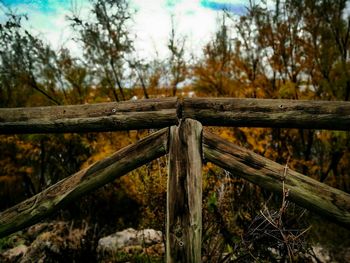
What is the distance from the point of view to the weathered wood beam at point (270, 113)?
186 cm

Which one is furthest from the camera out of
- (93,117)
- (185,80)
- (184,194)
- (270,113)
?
(185,80)

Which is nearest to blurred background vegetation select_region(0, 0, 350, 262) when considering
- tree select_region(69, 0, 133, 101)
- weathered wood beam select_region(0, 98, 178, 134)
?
tree select_region(69, 0, 133, 101)

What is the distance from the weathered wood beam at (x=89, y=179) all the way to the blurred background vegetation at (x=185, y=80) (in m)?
6.48

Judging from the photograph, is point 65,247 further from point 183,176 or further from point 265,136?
point 265,136

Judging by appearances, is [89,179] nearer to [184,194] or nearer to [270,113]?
[184,194]

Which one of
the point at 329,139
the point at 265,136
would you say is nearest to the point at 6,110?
the point at 265,136

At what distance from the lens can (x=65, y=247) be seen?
4.75 metres

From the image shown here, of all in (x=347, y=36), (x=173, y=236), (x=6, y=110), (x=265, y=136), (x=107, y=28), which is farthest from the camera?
(x=107, y=28)

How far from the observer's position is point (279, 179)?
181 centimetres

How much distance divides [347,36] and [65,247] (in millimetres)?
8209

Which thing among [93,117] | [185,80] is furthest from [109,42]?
[93,117]

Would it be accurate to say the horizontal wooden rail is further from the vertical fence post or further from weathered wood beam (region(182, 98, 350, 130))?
the vertical fence post

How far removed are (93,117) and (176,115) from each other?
523 millimetres

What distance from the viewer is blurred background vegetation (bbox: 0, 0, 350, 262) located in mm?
8938
